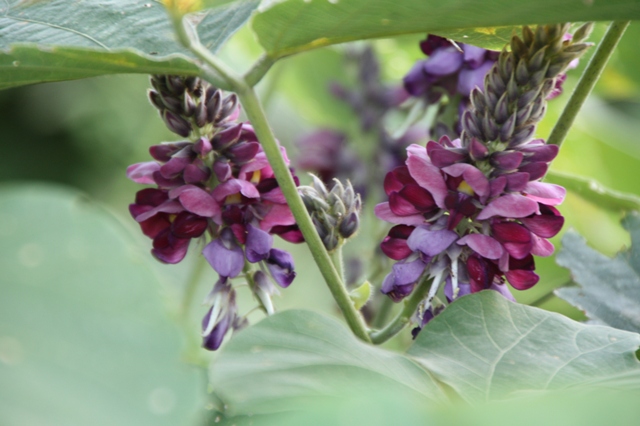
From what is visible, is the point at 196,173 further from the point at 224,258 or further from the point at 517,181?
the point at 517,181

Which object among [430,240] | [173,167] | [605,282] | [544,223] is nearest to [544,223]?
[544,223]

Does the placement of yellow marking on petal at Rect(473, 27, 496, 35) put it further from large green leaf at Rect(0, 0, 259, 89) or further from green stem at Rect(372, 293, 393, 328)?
green stem at Rect(372, 293, 393, 328)

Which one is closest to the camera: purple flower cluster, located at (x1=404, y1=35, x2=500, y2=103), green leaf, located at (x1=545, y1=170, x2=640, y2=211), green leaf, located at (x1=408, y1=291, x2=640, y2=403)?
green leaf, located at (x1=408, y1=291, x2=640, y2=403)

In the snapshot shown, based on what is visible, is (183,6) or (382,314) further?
(382,314)

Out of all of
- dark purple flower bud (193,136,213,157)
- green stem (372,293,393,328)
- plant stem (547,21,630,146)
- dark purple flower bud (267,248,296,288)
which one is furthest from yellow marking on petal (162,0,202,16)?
green stem (372,293,393,328)

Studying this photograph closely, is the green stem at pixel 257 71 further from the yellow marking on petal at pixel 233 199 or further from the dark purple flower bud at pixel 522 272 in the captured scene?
the dark purple flower bud at pixel 522 272

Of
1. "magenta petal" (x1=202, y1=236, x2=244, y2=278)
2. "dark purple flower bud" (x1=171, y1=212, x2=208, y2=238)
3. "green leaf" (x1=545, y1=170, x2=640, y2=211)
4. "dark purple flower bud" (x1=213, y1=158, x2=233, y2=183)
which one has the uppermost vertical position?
"dark purple flower bud" (x1=213, y1=158, x2=233, y2=183)

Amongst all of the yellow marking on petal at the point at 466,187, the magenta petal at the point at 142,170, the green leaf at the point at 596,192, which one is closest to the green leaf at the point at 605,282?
the green leaf at the point at 596,192
